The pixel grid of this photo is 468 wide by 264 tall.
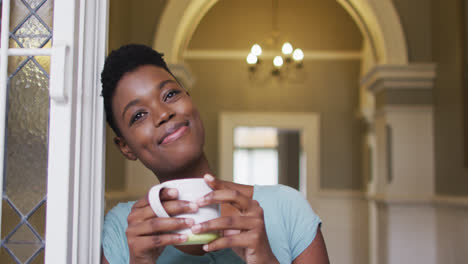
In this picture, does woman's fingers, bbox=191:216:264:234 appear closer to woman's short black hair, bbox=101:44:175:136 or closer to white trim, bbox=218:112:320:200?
woman's short black hair, bbox=101:44:175:136

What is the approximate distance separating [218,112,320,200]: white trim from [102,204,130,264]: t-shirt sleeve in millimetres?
5305

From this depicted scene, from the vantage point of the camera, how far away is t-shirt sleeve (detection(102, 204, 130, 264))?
1017mm

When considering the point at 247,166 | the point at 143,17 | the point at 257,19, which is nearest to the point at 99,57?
the point at 143,17

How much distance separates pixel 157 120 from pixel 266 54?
18.5 feet

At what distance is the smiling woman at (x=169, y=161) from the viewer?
880mm

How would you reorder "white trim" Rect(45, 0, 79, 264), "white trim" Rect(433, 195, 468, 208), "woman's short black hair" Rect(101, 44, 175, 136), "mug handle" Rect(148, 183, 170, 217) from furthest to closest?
"white trim" Rect(433, 195, 468, 208) → "woman's short black hair" Rect(101, 44, 175, 136) → "white trim" Rect(45, 0, 79, 264) → "mug handle" Rect(148, 183, 170, 217)

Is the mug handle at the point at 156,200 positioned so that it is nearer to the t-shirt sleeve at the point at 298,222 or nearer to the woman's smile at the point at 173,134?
the woman's smile at the point at 173,134

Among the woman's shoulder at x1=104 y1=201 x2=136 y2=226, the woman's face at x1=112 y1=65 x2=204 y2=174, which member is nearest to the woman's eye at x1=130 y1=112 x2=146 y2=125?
the woman's face at x1=112 y1=65 x2=204 y2=174

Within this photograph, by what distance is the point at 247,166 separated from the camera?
11.5 meters

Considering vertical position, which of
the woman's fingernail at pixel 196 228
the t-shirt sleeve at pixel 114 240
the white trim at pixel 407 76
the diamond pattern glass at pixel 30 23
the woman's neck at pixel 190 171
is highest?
the white trim at pixel 407 76

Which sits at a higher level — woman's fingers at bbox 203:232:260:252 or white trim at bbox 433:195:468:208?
woman's fingers at bbox 203:232:260:252

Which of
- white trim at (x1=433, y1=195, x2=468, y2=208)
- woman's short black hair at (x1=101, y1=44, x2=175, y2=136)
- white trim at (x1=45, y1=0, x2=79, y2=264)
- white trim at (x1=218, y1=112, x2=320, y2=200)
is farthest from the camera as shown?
white trim at (x1=218, y1=112, x2=320, y2=200)

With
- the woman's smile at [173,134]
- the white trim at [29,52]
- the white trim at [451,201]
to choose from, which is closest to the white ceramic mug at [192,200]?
the woman's smile at [173,134]

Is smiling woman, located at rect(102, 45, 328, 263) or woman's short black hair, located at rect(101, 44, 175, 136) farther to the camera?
woman's short black hair, located at rect(101, 44, 175, 136)
